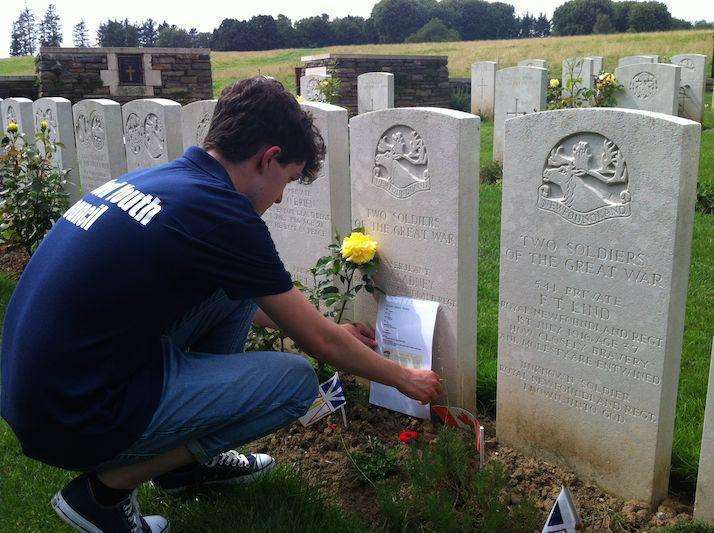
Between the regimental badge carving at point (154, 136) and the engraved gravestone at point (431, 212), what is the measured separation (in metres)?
2.22

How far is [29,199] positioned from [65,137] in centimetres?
111

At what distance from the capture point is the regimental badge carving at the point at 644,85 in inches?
401

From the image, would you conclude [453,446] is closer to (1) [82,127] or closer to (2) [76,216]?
(2) [76,216]


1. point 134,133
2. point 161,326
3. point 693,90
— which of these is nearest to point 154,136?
point 134,133

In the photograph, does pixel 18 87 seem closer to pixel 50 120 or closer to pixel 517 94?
pixel 50 120

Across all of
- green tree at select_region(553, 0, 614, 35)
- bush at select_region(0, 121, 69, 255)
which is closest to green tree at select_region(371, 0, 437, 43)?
green tree at select_region(553, 0, 614, 35)

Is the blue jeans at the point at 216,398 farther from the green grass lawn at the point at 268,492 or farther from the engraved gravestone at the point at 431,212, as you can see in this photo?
the engraved gravestone at the point at 431,212

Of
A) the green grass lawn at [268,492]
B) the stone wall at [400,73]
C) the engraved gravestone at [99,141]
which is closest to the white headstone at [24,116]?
the engraved gravestone at [99,141]

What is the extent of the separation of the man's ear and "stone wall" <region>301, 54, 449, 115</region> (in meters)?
14.7

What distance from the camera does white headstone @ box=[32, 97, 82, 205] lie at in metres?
6.69

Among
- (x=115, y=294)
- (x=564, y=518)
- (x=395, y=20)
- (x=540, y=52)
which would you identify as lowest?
(x=564, y=518)

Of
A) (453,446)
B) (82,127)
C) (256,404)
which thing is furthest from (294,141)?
(82,127)

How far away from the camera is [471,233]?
3148mm

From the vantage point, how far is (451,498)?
245 cm
